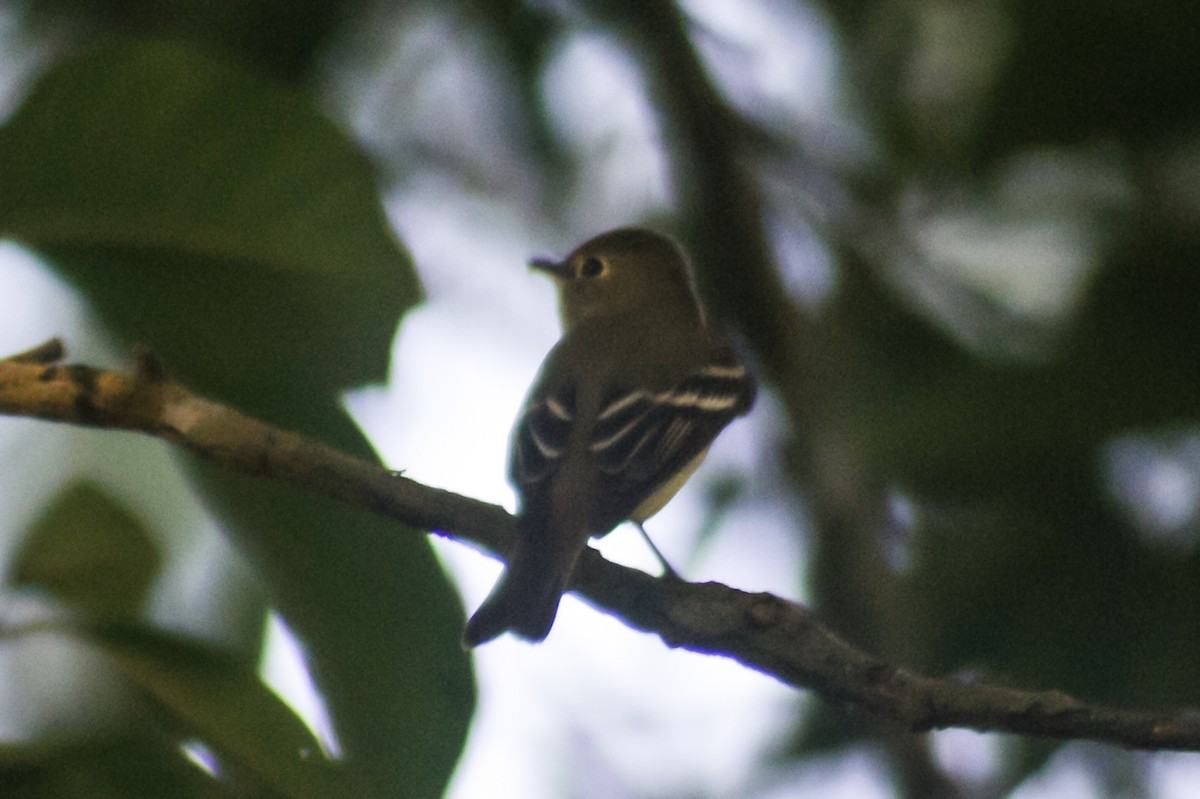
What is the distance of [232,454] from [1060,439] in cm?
229

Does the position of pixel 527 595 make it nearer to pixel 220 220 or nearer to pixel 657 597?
pixel 657 597

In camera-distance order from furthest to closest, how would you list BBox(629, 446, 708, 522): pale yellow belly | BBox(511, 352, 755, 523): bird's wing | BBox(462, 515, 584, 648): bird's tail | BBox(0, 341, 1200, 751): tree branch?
BBox(629, 446, 708, 522): pale yellow belly < BBox(511, 352, 755, 523): bird's wing < BBox(462, 515, 584, 648): bird's tail < BBox(0, 341, 1200, 751): tree branch

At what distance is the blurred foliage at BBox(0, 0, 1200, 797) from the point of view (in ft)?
9.32

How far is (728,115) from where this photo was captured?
15.2ft

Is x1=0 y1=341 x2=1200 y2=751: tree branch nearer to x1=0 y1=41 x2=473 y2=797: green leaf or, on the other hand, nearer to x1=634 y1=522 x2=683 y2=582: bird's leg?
x1=0 y1=41 x2=473 y2=797: green leaf

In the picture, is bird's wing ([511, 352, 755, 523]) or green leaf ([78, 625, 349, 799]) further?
bird's wing ([511, 352, 755, 523])

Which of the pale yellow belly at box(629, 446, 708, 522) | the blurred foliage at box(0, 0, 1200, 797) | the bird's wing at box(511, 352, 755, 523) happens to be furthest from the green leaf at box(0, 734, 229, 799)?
the pale yellow belly at box(629, 446, 708, 522)

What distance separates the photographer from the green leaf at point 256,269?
2803 millimetres

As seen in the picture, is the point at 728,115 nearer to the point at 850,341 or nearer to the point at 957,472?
the point at 850,341

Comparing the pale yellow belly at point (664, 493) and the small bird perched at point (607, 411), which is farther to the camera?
the pale yellow belly at point (664, 493)

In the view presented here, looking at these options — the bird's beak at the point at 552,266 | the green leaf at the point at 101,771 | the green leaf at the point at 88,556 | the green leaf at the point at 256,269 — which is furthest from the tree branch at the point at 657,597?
the bird's beak at the point at 552,266

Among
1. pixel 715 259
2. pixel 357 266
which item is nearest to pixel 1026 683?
pixel 715 259

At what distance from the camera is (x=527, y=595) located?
10.2ft

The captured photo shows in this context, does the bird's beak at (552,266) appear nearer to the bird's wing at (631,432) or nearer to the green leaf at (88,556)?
the bird's wing at (631,432)
